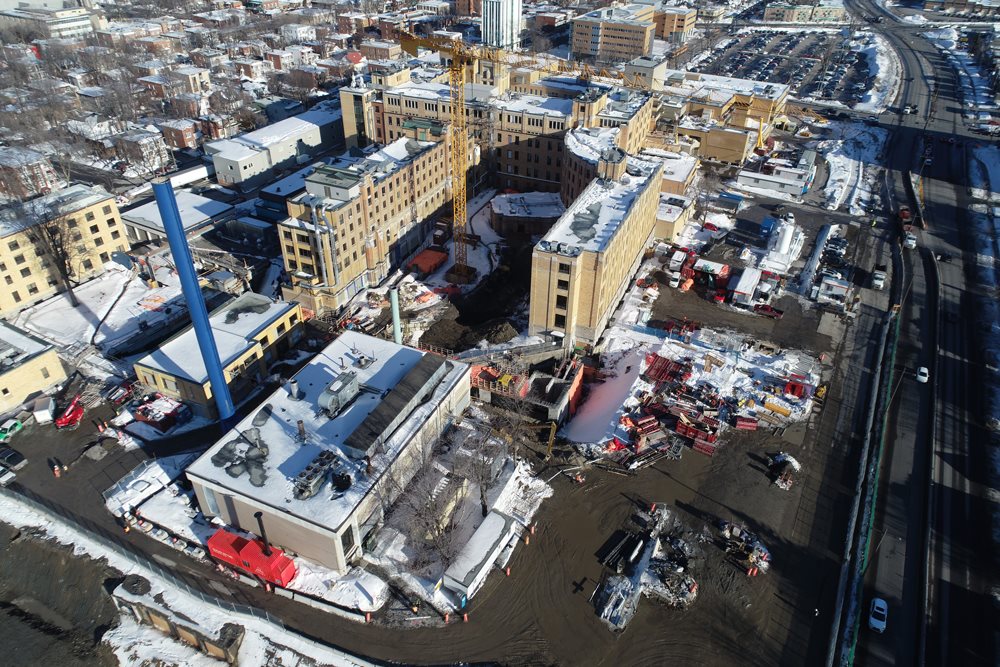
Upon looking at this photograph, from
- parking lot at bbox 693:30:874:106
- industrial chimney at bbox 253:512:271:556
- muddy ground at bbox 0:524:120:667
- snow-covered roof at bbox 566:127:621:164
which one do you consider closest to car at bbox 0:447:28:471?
muddy ground at bbox 0:524:120:667

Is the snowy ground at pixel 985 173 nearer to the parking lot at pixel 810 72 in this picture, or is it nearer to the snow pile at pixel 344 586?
the parking lot at pixel 810 72

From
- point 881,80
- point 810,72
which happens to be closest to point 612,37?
point 810,72

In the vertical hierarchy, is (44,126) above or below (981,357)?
above

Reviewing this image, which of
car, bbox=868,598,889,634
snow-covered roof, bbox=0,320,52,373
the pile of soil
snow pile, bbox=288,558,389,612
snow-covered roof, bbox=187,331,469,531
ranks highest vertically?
snow-covered roof, bbox=187,331,469,531

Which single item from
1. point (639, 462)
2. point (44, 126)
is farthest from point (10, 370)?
point (44, 126)

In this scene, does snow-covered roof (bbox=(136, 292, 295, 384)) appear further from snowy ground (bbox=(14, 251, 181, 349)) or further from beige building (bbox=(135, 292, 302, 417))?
snowy ground (bbox=(14, 251, 181, 349))

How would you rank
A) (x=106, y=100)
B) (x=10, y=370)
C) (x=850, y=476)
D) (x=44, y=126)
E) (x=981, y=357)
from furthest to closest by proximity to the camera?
(x=106, y=100), (x=44, y=126), (x=981, y=357), (x=10, y=370), (x=850, y=476)

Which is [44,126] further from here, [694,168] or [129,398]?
[694,168]
